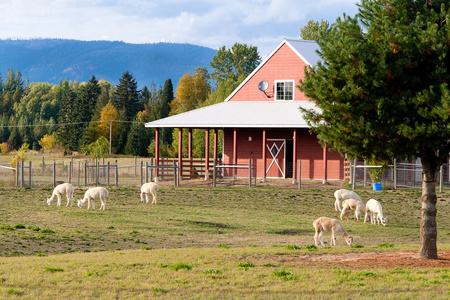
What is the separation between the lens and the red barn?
37.6 m

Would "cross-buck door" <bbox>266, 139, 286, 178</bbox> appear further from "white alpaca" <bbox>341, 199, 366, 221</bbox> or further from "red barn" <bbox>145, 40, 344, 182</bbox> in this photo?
"white alpaca" <bbox>341, 199, 366, 221</bbox>

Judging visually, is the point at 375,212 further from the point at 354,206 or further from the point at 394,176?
the point at 394,176

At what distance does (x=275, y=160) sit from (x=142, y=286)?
1163 inches

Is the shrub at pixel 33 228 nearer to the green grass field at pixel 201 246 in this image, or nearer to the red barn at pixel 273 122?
the green grass field at pixel 201 246

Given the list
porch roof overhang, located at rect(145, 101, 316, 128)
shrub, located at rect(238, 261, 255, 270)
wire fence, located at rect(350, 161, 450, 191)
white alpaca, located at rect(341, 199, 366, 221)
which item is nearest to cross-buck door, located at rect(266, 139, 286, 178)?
porch roof overhang, located at rect(145, 101, 316, 128)

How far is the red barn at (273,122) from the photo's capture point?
3759 centimetres

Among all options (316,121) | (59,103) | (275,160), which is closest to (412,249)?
(316,121)

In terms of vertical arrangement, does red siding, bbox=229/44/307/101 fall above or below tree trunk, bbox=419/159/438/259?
above

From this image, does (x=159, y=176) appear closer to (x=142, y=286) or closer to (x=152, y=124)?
(x=152, y=124)

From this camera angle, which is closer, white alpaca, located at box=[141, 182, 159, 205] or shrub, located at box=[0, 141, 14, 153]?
white alpaca, located at box=[141, 182, 159, 205]

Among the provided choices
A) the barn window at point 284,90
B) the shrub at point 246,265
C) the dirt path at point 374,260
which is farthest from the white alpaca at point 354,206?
the barn window at point 284,90

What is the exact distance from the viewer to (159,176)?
39.2 meters

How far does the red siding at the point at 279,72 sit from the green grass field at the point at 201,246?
1097cm

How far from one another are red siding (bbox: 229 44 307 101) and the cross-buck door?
11.2 ft
